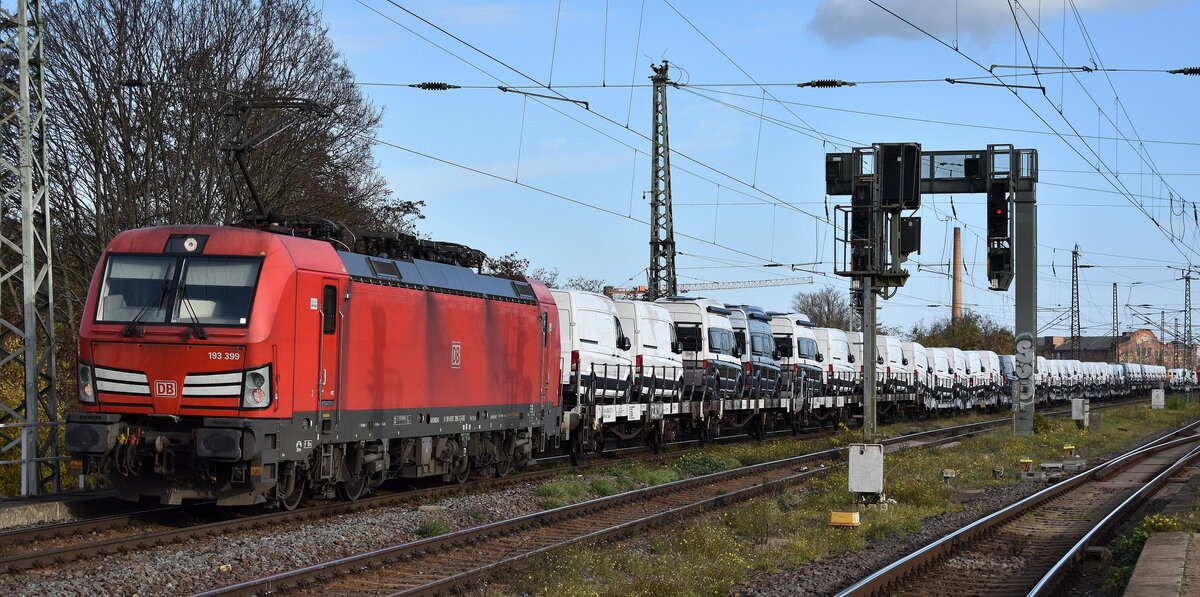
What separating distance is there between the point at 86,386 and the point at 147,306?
114 cm

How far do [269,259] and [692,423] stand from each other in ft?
57.8

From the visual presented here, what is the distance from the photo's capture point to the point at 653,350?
2798cm

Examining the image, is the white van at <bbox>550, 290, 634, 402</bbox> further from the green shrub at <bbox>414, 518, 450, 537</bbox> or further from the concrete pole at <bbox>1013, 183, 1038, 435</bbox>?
the concrete pole at <bbox>1013, 183, 1038, 435</bbox>

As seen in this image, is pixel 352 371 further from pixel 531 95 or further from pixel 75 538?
pixel 531 95

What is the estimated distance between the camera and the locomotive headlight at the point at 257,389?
13.8m

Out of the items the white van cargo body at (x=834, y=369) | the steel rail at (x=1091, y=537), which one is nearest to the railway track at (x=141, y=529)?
the steel rail at (x=1091, y=537)

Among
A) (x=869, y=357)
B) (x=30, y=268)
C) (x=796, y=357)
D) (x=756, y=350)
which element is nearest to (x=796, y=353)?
(x=796, y=357)

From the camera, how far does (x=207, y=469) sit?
13969 mm

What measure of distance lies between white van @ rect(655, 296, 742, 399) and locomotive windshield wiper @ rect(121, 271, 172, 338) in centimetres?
1673

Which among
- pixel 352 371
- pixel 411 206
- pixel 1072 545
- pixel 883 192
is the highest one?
pixel 411 206

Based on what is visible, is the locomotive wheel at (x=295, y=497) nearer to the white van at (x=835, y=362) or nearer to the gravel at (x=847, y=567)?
the gravel at (x=847, y=567)

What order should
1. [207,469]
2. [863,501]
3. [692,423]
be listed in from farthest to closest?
[692,423]
[863,501]
[207,469]

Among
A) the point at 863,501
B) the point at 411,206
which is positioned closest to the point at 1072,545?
the point at 863,501

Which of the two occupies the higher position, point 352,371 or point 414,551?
point 352,371
